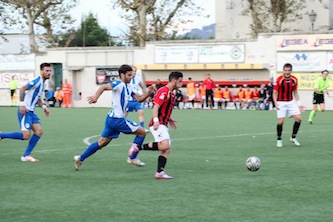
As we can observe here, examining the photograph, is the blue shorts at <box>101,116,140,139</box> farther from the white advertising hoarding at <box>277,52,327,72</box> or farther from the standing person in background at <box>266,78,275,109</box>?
the white advertising hoarding at <box>277,52,327,72</box>

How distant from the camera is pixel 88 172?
38.2 feet

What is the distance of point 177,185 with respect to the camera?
33.2 feet

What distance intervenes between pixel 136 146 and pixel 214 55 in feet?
101

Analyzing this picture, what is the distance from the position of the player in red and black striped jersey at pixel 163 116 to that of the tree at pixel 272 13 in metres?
35.5

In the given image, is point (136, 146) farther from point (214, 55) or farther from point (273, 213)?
point (214, 55)

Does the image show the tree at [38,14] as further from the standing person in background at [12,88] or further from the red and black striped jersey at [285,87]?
the red and black striped jersey at [285,87]

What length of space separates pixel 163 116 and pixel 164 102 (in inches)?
9.0

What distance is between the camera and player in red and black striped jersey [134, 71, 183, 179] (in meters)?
10.8

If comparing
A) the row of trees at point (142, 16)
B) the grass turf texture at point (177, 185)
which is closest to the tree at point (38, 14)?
the row of trees at point (142, 16)

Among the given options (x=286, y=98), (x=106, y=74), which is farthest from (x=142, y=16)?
(x=286, y=98)

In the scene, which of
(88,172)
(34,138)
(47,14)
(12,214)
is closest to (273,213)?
(12,214)

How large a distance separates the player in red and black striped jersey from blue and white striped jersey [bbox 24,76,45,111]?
3335 mm

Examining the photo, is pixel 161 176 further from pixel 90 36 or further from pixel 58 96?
pixel 90 36

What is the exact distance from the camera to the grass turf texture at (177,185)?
8.11 m
